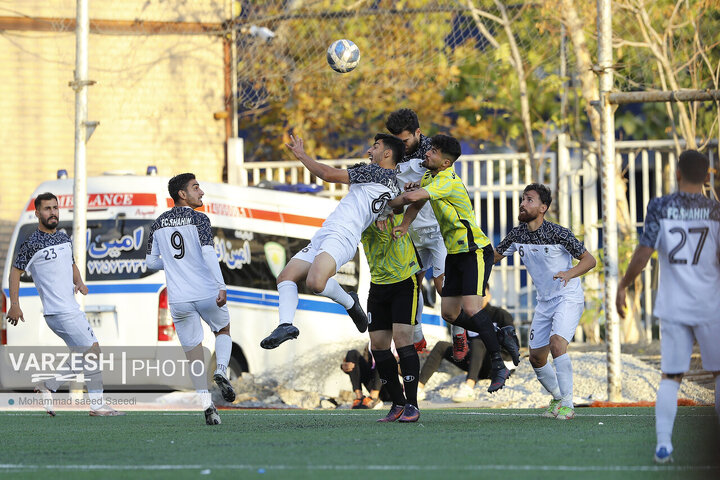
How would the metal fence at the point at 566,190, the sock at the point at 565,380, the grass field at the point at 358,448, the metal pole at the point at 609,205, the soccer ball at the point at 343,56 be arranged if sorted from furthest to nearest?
the metal fence at the point at 566,190 < the metal pole at the point at 609,205 < the soccer ball at the point at 343,56 < the sock at the point at 565,380 < the grass field at the point at 358,448

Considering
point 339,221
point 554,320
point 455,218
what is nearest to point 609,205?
point 554,320

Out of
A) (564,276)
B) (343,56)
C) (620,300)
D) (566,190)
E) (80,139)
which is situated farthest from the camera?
(566,190)

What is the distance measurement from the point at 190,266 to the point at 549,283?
3100 mm

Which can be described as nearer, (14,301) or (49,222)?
(14,301)

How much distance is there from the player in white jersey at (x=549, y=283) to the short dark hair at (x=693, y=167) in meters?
3.02

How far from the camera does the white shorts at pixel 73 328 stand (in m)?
11.3

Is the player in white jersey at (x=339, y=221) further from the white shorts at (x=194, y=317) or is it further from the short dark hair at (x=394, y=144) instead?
the white shorts at (x=194, y=317)

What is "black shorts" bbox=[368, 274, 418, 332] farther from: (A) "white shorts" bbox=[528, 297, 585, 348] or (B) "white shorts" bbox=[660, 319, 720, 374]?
(B) "white shorts" bbox=[660, 319, 720, 374]

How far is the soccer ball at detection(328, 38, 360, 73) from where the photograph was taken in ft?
37.9

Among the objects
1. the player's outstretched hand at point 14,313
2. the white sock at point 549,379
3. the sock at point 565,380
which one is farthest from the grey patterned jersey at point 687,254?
the player's outstretched hand at point 14,313

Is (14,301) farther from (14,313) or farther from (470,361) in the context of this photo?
(470,361)

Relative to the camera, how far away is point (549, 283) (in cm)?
1026

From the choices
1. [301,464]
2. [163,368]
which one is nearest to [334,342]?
[163,368]

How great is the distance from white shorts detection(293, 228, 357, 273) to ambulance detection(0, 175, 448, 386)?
16.8 feet
